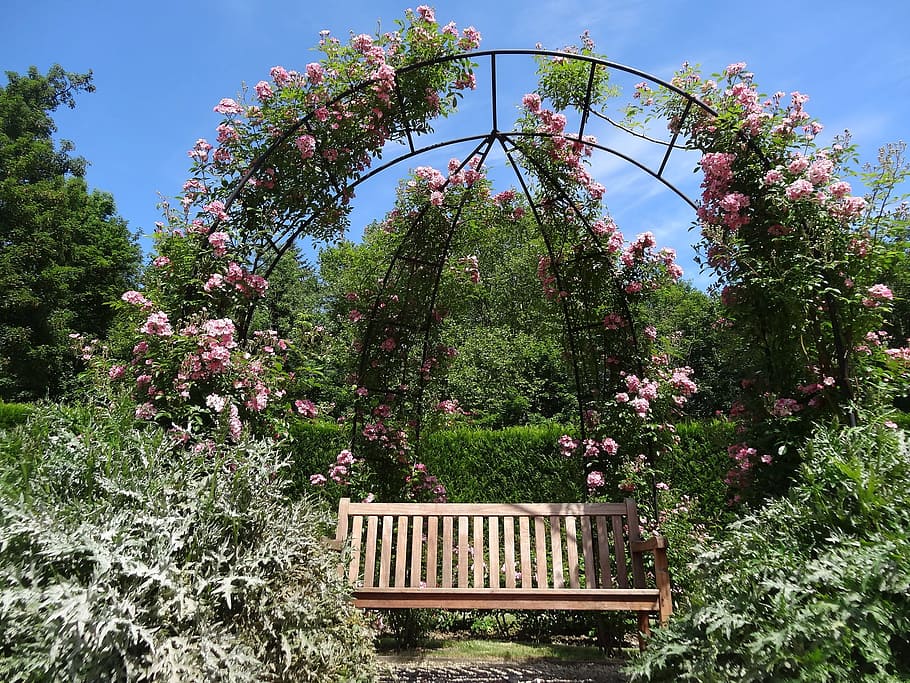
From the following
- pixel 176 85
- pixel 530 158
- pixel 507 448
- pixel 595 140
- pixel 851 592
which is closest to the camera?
pixel 851 592

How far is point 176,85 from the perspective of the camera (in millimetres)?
3816

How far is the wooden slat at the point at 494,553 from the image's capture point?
3.27 metres

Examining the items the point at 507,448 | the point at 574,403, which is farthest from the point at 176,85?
A: the point at 574,403

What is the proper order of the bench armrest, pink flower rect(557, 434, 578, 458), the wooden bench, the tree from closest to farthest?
1. the bench armrest
2. the wooden bench
3. pink flower rect(557, 434, 578, 458)
4. the tree

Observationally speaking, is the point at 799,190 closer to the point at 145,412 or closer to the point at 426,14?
the point at 426,14

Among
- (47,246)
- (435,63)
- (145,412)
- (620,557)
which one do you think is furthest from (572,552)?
(47,246)

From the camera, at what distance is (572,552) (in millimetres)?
3367

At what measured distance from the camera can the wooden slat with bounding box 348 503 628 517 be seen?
3455 mm

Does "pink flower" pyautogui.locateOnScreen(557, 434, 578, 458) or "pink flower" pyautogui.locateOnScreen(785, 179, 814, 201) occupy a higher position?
"pink flower" pyautogui.locateOnScreen(785, 179, 814, 201)

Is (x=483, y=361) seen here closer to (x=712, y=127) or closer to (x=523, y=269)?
(x=523, y=269)

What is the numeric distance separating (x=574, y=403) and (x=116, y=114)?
23.8ft

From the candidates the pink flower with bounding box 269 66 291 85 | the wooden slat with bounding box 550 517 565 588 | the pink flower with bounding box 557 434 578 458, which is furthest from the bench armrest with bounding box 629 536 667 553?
the pink flower with bounding box 269 66 291 85

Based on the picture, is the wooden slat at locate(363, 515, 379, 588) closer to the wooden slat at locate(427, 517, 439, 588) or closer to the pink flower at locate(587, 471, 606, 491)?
the wooden slat at locate(427, 517, 439, 588)

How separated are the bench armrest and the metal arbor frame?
1431 millimetres
